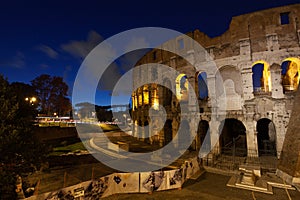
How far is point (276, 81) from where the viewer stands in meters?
13.8

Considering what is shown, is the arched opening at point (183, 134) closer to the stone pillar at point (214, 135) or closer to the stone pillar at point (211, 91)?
the stone pillar at point (214, 135)

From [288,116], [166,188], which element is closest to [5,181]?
[166,188]

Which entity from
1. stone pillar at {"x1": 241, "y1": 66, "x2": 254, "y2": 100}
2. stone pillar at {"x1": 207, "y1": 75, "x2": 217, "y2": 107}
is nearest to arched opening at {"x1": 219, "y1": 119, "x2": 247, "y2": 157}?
stone pillar at {"x1": 207, "y1": 75, "x2": 217, "y2": 107}

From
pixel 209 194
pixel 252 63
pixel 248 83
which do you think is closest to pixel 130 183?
pixel 209 194

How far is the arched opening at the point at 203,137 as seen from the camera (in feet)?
53.5

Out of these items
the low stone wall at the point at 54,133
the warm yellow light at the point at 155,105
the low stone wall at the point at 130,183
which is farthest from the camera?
the low stone wall at the point at 54,133

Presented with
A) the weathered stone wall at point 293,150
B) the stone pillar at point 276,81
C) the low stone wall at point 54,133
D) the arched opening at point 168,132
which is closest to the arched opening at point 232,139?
the weathered stone wall at point 293,150

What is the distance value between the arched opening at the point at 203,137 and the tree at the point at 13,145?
13100mm

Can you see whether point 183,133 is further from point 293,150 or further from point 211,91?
point 293,150

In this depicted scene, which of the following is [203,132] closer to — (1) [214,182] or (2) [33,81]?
(1) [214,182]

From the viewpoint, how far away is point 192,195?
858 centimetres

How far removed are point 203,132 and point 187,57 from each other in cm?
772

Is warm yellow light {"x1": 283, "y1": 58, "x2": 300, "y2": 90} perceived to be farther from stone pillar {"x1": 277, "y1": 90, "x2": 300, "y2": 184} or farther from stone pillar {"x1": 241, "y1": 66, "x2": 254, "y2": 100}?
stone pillar {"x1": 277, "y1": 90, "x2": 300, "y2": 184}

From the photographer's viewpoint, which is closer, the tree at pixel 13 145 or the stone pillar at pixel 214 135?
the tree at pixel 13 145
